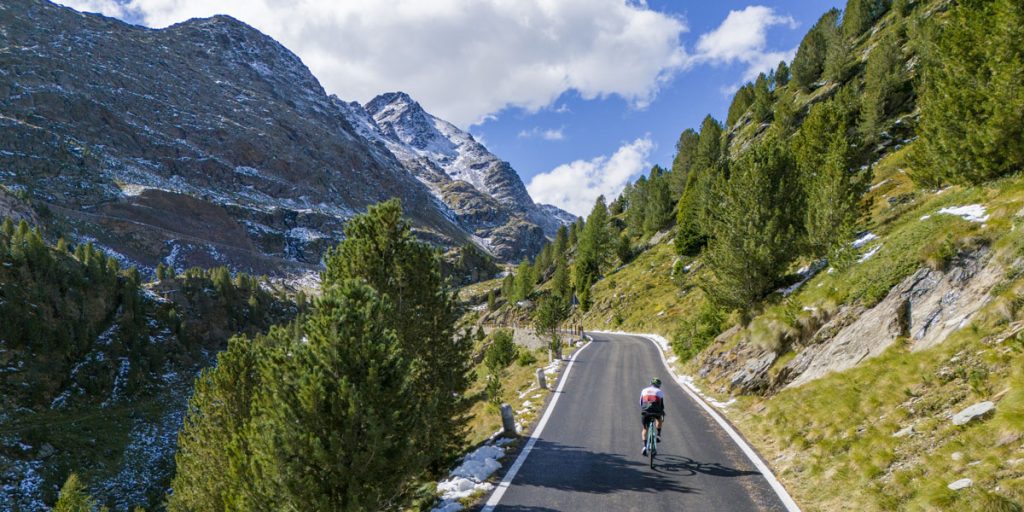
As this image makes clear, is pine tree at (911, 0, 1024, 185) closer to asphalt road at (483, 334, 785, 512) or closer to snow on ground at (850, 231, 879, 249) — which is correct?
snow on ground at (850, 231, 879, 249)

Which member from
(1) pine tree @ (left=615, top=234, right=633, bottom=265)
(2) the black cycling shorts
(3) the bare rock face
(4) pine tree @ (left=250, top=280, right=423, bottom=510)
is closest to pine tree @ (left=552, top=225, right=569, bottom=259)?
(1) pine tree @ (left=615, top=234, right=633, bottom=265)

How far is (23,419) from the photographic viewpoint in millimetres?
55938

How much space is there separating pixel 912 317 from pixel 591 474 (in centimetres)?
954

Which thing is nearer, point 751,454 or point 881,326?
point 751,454

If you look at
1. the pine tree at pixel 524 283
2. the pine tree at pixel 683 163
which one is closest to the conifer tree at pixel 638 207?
the pine tree at pixel 683 163

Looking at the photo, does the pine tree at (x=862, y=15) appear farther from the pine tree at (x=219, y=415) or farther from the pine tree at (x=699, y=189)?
the pine tree at (x=219, y=415)

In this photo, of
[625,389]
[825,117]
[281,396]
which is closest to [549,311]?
[625,389]

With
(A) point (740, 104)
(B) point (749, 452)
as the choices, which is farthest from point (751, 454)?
(A) point (740, 104)

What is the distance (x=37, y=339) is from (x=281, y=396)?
88.9m

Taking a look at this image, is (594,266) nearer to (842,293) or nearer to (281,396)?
(842,293)

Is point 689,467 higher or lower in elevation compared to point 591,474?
lower

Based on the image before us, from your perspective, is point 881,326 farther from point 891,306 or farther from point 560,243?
point 560,243

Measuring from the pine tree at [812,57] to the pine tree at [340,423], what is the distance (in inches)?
3430

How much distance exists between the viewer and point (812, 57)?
2950 inches
